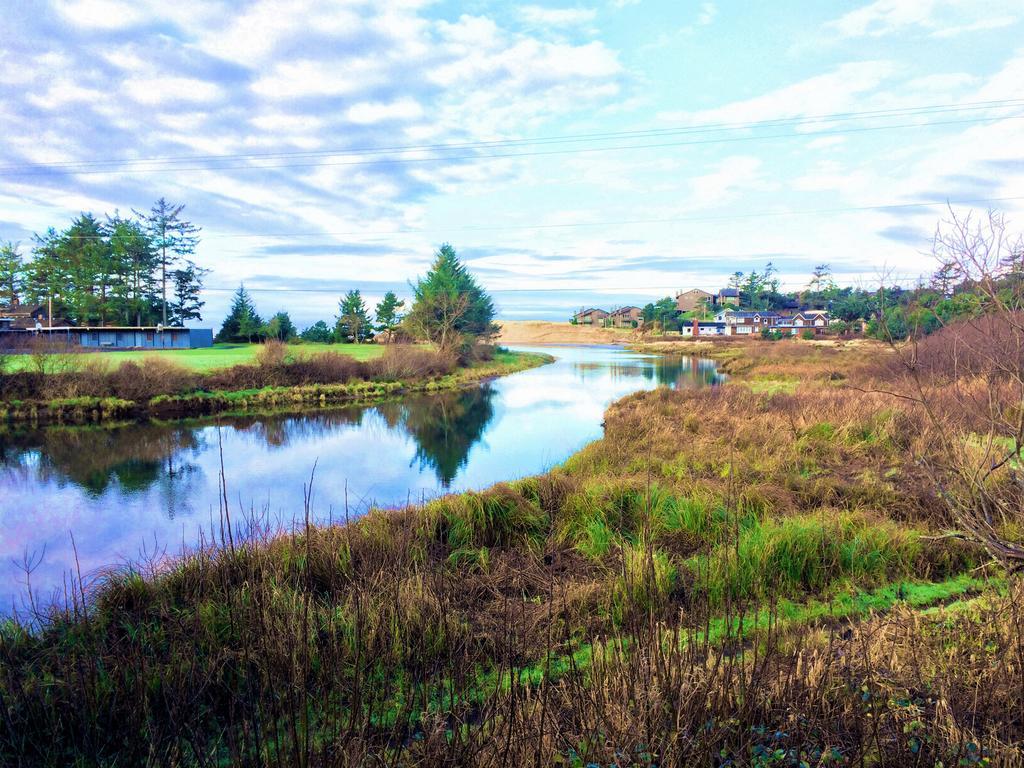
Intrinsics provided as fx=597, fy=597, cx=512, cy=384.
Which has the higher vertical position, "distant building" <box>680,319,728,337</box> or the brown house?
the brown house

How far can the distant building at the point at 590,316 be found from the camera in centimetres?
13125

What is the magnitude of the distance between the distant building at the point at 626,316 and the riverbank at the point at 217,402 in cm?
8362

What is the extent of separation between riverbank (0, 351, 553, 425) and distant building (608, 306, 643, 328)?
8362 cm

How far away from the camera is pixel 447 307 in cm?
4372

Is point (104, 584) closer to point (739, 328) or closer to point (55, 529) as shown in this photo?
point (55, 529)

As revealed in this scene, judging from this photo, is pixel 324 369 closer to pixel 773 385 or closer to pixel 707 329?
pixel 773 385

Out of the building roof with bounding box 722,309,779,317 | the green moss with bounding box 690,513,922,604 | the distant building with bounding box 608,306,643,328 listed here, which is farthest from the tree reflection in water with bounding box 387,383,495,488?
the distant building with bounding box 608,306,643,328

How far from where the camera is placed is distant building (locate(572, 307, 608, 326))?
131250 millimetres

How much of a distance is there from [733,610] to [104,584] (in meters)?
6.15

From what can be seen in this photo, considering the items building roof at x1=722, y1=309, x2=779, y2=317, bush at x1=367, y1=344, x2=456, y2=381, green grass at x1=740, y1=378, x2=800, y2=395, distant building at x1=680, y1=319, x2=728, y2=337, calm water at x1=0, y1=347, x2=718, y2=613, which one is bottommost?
calm water at x1=0, y1=347, x2=718, y2=613

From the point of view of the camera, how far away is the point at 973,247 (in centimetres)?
418

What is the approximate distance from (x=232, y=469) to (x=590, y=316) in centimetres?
12342

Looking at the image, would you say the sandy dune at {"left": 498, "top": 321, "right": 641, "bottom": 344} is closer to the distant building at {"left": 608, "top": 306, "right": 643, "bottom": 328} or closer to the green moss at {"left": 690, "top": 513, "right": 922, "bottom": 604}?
the distant building at {"left": 608, "top": 306, "right": 643, "bottom": 328}

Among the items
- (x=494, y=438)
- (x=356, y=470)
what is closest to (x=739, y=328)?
(x=494, y=438)
